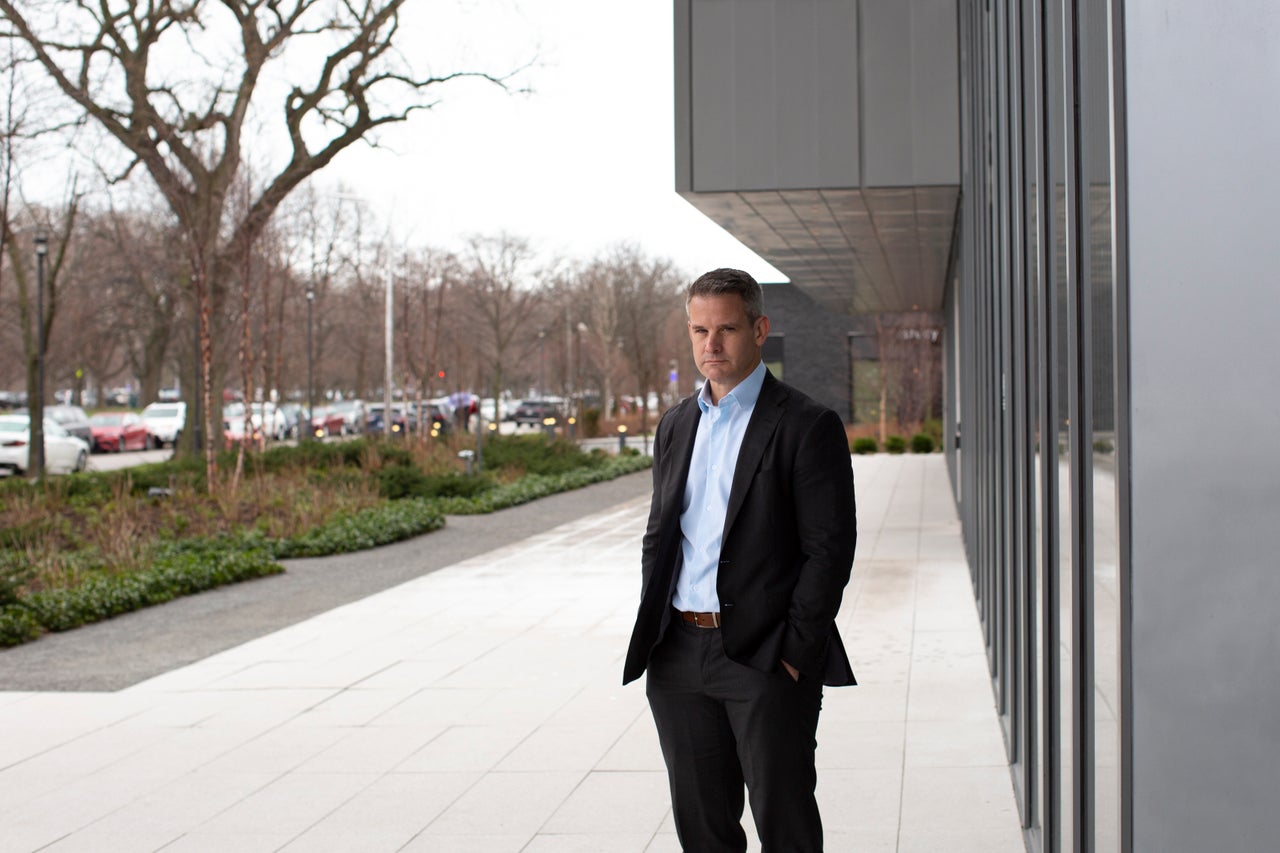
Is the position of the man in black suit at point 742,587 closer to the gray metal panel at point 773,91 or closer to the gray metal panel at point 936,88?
the gray metal panel at point 936,88

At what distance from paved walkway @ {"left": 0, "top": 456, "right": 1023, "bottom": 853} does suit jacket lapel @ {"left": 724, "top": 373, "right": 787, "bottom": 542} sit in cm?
212

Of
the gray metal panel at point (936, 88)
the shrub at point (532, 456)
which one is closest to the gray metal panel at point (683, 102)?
the gray metal panel at point (936, 88)

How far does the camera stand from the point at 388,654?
30.5ft

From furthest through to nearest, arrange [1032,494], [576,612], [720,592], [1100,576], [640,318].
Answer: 1. [640,318]
2. [576,612]
3. [1032,494]
4. [720,592]
5. [1100,576]

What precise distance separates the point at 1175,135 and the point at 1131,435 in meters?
0.46

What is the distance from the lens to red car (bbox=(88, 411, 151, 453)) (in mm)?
43938

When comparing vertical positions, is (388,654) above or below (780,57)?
below

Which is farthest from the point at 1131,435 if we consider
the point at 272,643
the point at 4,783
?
the point at 272,643

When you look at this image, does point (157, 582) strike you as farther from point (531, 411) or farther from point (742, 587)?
point (531, 411)

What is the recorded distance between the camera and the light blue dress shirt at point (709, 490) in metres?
3.44

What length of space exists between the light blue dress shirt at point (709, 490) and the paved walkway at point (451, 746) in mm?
1985

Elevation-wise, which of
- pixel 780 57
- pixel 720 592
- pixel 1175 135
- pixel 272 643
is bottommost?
pixel 272 643

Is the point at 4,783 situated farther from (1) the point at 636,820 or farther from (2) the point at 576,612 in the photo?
(2) the point at 576,612

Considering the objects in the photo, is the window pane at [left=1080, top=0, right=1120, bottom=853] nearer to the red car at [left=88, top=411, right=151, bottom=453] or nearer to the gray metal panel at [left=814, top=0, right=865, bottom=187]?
the gray metal panel at [left=814, top=0, right=865, bottom=187]
